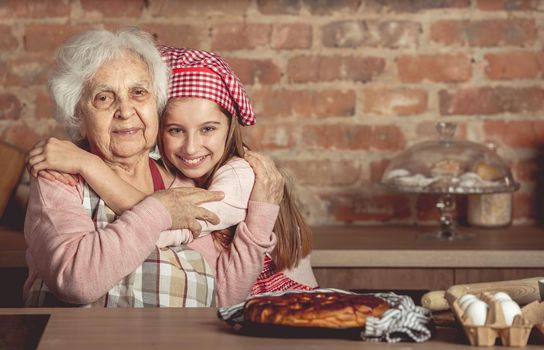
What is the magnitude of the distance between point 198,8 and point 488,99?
1.04 metres

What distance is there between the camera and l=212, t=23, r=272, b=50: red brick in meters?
3.29

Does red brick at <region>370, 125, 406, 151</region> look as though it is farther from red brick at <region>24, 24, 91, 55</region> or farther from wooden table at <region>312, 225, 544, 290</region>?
red brick at <region>24, 24, 91, 55</region>

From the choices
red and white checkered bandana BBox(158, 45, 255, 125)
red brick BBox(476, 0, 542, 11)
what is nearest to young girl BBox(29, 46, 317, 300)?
red and white checkered bandana BBox(158, 45, 255, 125)

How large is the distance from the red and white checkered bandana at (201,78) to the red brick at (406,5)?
1.10 meters

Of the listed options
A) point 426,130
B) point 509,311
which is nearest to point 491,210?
point 426,130

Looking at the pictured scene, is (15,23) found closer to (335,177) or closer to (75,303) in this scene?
(335,177)

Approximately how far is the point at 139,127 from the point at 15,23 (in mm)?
1340

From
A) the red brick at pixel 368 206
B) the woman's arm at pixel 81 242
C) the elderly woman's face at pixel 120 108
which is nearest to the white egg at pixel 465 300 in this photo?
the woman's arm at pixel 81 242

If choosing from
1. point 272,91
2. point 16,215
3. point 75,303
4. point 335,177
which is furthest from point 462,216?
point 75,303

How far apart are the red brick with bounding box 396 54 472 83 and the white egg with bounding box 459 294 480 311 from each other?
73.6 inches

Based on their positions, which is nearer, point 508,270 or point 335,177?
point 508,270

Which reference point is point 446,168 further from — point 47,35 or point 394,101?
point 47,35

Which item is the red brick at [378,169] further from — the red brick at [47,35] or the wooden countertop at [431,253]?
the red brick at [47,35]

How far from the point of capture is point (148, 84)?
2.19m
